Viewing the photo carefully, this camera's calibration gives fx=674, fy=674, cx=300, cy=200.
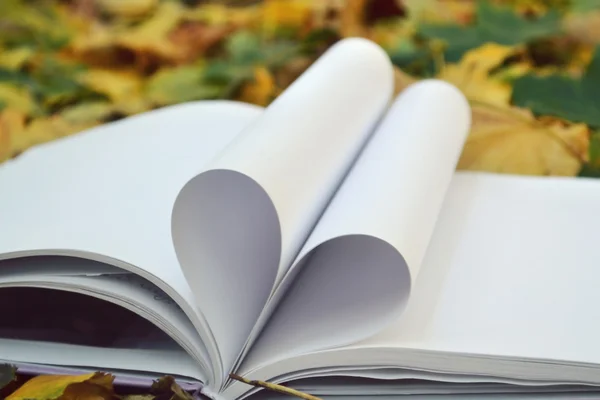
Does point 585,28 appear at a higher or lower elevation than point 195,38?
higher

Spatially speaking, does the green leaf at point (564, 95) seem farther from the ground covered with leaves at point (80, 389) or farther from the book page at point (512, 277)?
the ground covered with leaves at point (80, 389)

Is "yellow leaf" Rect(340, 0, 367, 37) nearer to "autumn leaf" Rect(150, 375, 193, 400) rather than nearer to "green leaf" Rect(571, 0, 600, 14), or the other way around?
"green leaf" Rect(571, 0, 600, 14)

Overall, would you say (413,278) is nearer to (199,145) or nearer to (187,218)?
(187,218)

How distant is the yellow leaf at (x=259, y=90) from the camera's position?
2.96 feet

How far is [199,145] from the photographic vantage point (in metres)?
0.60

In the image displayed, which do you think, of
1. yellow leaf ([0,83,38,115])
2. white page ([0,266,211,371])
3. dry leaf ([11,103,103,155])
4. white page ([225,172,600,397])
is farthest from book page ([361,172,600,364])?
yellow leaf ([0,83,38,115])

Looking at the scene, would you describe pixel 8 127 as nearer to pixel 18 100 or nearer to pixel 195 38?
pixel 18 100

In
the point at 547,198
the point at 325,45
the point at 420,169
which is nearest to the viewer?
the point at 420,169

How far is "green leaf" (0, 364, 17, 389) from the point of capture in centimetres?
40

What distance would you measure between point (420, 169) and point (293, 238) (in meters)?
0.14

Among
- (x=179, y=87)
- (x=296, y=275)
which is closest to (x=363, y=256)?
(x=296, y=275)

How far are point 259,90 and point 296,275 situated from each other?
1.67ft

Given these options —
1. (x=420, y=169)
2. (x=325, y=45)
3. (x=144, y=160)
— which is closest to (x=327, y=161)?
(x=420, y=169)

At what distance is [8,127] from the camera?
2.61 ft
